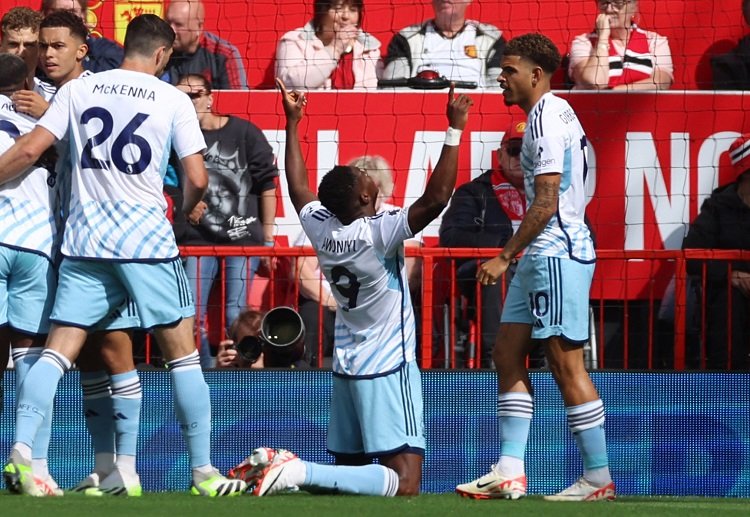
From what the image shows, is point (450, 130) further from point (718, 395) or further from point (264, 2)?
point (264, 2)

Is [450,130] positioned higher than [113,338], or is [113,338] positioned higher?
[450,130]

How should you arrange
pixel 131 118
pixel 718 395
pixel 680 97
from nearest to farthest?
pixel 131 118
pixel 718 395
pixel 680 97

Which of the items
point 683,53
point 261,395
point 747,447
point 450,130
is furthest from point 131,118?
point 683,53

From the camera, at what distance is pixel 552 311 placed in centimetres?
629

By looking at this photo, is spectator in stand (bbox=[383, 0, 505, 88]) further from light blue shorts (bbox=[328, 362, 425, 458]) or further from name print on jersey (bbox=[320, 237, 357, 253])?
light blue shorts (bbox=[328, 362, 425, 458])

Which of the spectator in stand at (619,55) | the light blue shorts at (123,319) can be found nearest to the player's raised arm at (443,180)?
the light blue shorts at (123,319)

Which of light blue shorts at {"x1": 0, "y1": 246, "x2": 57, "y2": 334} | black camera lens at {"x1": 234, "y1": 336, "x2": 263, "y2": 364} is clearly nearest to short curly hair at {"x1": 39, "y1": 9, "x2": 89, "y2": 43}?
light blue shorts at {"x1": 0, "y1": 246, "x2": 57, "y2": 334}

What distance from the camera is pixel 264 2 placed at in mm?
11031

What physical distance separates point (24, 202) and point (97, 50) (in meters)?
3.61

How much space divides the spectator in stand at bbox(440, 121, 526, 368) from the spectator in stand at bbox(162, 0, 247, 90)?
7.15 feet

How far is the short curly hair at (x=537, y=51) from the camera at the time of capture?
6.47 m

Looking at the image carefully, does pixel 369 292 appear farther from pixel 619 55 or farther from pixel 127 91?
pixel 619 55

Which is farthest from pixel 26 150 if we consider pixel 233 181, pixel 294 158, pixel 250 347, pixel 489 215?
pixel 489 215

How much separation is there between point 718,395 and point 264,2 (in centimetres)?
506
